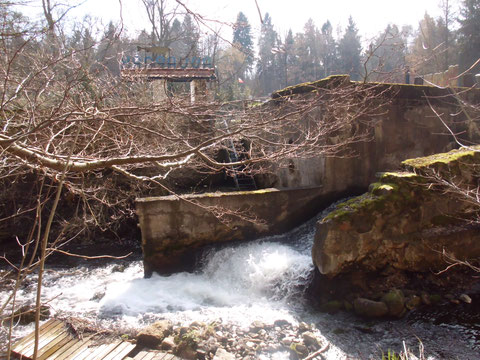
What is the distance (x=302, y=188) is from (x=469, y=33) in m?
19.5

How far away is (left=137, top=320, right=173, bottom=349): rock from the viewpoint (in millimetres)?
4757

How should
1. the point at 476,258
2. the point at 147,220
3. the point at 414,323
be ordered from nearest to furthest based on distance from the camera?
the point at 414,323, the point at 476,258, the point at 147,220

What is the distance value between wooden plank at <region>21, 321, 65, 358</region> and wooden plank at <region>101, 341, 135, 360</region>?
97 cm

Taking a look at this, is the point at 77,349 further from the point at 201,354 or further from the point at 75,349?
the point at 201,354

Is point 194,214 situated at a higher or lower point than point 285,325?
higher

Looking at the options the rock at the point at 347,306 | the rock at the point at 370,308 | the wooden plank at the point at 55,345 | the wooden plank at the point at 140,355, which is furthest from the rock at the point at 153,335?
the rock at the point at 370,308

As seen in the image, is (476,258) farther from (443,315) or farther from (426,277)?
(443,315)

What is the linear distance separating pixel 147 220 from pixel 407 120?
23.1 ft

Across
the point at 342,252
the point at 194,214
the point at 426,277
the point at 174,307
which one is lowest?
the point at 174,307

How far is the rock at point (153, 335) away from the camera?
15.6 ft

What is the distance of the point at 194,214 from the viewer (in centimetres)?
716

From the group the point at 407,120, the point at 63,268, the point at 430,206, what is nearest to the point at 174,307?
the point at 63,268

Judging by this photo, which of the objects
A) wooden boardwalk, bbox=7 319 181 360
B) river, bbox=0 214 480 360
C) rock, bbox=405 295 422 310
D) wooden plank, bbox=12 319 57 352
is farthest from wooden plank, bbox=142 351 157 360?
rock, bbox=405 295 422 310

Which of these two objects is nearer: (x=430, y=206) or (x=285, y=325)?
(x=285, y=325)
